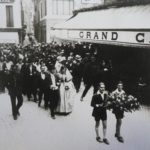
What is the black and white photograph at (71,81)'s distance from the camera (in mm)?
2676

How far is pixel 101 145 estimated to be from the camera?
2.67m

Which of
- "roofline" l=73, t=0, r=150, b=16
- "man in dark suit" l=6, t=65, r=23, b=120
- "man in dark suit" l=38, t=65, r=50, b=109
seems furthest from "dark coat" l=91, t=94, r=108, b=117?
"roofline" l=73, t=0, r=150, b=16

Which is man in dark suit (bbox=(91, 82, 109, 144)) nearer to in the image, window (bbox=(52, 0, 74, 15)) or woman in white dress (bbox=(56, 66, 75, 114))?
woman in white dress (bbox=(56, 66, 75, 114))

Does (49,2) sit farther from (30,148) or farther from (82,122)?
(30,148)

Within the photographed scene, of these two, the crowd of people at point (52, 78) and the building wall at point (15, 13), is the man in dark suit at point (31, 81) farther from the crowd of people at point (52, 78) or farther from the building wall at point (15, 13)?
the building wall at point (15, 13)

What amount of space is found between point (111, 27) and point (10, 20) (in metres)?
0.88

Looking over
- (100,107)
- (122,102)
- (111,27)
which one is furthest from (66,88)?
(111,27)

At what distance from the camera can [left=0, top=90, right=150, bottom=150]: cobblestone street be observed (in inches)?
102

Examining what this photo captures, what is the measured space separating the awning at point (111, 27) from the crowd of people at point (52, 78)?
238mm

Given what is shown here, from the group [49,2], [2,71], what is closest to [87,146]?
[2,71]

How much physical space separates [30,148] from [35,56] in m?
1.02

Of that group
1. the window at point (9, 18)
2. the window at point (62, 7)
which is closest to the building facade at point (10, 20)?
the window at point (9, 18)

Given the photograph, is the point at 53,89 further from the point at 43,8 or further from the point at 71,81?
the point at 43,8

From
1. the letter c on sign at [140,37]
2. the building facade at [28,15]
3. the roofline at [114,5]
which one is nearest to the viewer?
the letter c on sign at [140,37]
